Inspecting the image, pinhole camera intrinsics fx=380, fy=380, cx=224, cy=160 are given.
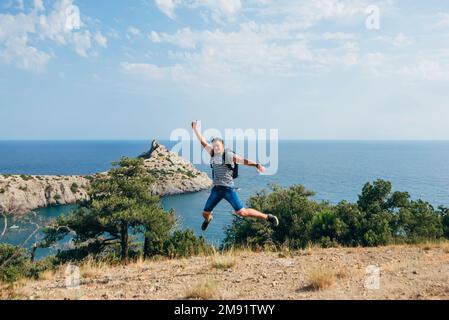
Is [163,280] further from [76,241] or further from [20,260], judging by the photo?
[76,241]

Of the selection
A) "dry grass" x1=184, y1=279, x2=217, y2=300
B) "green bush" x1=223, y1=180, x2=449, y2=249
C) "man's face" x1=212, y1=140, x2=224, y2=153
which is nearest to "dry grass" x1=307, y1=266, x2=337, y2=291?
"dry grass" x1=184, y1=279, x2=217, y2=300

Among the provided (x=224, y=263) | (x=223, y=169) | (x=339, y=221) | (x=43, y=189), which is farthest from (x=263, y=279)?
(x=43, y=189)

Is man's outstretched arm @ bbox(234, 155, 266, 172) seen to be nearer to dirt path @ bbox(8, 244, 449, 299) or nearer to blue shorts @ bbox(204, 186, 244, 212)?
blue shorts @ bbox(204, 186, 244, 212)

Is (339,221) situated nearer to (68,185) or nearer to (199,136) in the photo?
(199,136)

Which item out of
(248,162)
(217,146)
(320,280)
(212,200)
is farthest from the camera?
(212,200)

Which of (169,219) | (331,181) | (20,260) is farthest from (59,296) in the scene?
(331,181)

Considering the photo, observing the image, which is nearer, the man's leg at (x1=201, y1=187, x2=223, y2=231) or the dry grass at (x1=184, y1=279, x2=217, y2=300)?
the dry grass at (x1=184, y1=279, x2=217, y2=300)

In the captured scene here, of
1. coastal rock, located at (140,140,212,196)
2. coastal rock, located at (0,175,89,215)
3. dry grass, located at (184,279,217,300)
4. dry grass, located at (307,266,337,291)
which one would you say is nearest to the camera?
dry grass, located at (184,279,217,300)

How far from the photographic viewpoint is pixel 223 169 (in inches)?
293

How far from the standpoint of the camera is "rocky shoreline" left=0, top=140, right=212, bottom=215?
75.4 meters

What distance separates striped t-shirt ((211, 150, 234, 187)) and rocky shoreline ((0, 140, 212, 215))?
183ft

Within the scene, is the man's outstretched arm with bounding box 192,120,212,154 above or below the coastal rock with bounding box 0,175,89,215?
above

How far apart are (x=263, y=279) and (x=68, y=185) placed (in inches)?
3306

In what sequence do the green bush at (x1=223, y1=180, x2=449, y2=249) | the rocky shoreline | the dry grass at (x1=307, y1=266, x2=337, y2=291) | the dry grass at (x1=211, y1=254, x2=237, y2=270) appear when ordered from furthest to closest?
the rocky shoreline, the green bush at (x1=223, y1=180, x2=449, y2=249), the dry grass at (x1=211, y1=254, x2=237, y2=270), the dry grass at (x1=307, y1=266, x2=337, y2=291)
